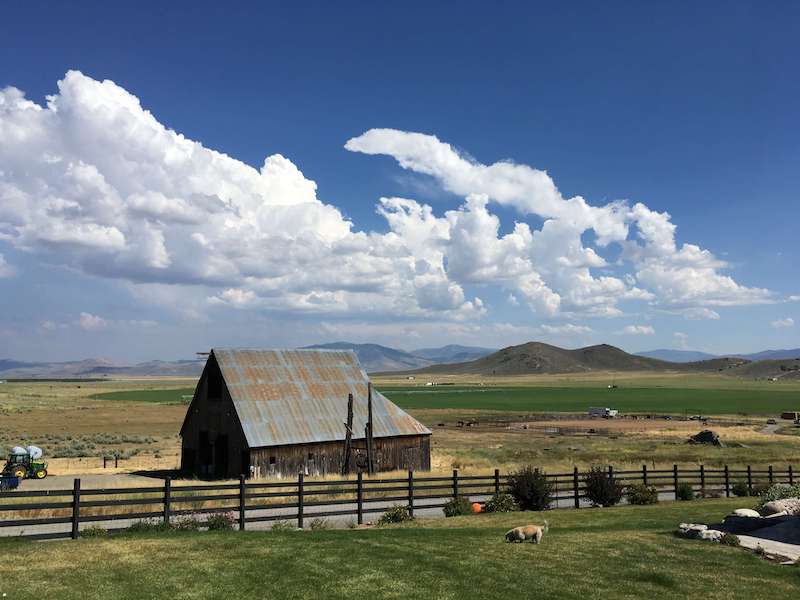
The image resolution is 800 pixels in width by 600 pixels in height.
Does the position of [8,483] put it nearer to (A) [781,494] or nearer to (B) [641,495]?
(B) [641,495]

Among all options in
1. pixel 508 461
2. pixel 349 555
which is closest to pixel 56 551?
pixel 349 555

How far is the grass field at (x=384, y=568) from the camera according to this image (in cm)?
1223

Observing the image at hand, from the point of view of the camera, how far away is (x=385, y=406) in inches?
1738

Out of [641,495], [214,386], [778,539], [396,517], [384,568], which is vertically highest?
[214,386]

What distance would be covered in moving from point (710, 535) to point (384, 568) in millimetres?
9362

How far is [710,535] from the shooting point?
17.4m

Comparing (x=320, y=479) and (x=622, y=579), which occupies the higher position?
(x=622, y=579)

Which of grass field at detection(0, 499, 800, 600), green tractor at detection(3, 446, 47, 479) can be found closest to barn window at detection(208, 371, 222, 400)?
green tractor at detection(3, 446, 47, 479)

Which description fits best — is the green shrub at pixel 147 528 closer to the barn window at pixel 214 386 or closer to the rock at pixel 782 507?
the rock at pixel 782 507

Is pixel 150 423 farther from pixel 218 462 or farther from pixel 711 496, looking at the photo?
pixel 711 496

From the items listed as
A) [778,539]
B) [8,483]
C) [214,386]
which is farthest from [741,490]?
[8,483]

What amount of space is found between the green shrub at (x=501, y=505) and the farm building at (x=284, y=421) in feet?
52.0

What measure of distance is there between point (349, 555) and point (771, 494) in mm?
15506

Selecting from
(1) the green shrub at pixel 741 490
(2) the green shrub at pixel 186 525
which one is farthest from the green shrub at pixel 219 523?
(1) the green shrub at pixel 741 490
